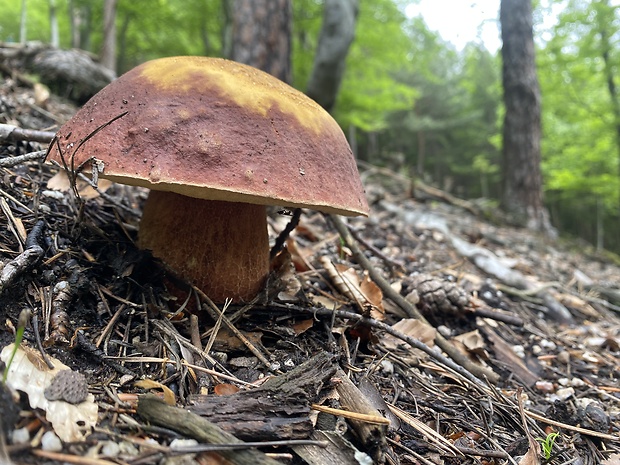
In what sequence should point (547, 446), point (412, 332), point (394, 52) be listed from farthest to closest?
point (394, 52) < point (412, 332) < point (547, 446)

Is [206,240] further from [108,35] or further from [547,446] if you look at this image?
[108,35]

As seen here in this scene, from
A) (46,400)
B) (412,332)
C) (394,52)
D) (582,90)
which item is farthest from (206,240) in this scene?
(582,90)

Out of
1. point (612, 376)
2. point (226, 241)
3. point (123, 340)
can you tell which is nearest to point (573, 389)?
point (612, 376)

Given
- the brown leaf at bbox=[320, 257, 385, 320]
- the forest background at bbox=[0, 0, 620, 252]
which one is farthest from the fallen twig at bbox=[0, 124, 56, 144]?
the forest background at bbox=[0, 0, 620, 252]

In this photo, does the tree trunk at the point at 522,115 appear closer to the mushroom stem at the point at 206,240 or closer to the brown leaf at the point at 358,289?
the brown leaf at the point at 358,289

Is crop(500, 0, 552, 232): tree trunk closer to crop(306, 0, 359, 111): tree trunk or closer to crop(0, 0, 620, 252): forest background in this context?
crop(0, 0, 620, 252): forest background
